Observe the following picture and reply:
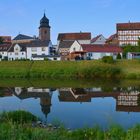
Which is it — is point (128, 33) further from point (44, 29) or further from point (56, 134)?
point (56, 134)

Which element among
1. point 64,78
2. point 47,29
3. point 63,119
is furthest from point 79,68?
point 47,29

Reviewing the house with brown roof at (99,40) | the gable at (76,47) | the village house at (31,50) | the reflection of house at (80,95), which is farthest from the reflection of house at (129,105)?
the house with brown roof at (99,40)

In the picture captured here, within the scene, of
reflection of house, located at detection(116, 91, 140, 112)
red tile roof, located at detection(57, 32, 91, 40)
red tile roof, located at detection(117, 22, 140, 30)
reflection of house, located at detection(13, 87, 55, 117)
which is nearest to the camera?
reflection of house, located at detection(116, 91, 140, 112)

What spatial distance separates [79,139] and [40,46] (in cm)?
8770

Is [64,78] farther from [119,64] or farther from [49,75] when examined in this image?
[119,64]

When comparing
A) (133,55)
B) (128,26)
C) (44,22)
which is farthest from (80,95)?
(44,22)

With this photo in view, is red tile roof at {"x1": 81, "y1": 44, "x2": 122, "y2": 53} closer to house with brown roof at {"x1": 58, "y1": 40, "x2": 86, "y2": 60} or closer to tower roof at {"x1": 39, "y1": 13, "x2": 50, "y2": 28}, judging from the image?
house with brown roof at {"x1": 58, "y1": 40, "x2": 86, "y2": 60}

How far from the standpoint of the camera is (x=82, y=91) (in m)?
39.0

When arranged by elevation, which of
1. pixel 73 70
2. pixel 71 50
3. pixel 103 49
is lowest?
pixel 73 70

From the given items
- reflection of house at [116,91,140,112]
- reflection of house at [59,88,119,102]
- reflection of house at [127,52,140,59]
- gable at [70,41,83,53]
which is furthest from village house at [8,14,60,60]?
reflection of house at [116,91,140,112]

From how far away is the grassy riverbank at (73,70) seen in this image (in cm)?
5584

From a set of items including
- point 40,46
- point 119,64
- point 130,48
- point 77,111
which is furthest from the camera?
point 40,46

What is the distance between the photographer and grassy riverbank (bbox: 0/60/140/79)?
183ft

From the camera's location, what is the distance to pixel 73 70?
5781 centimetres
